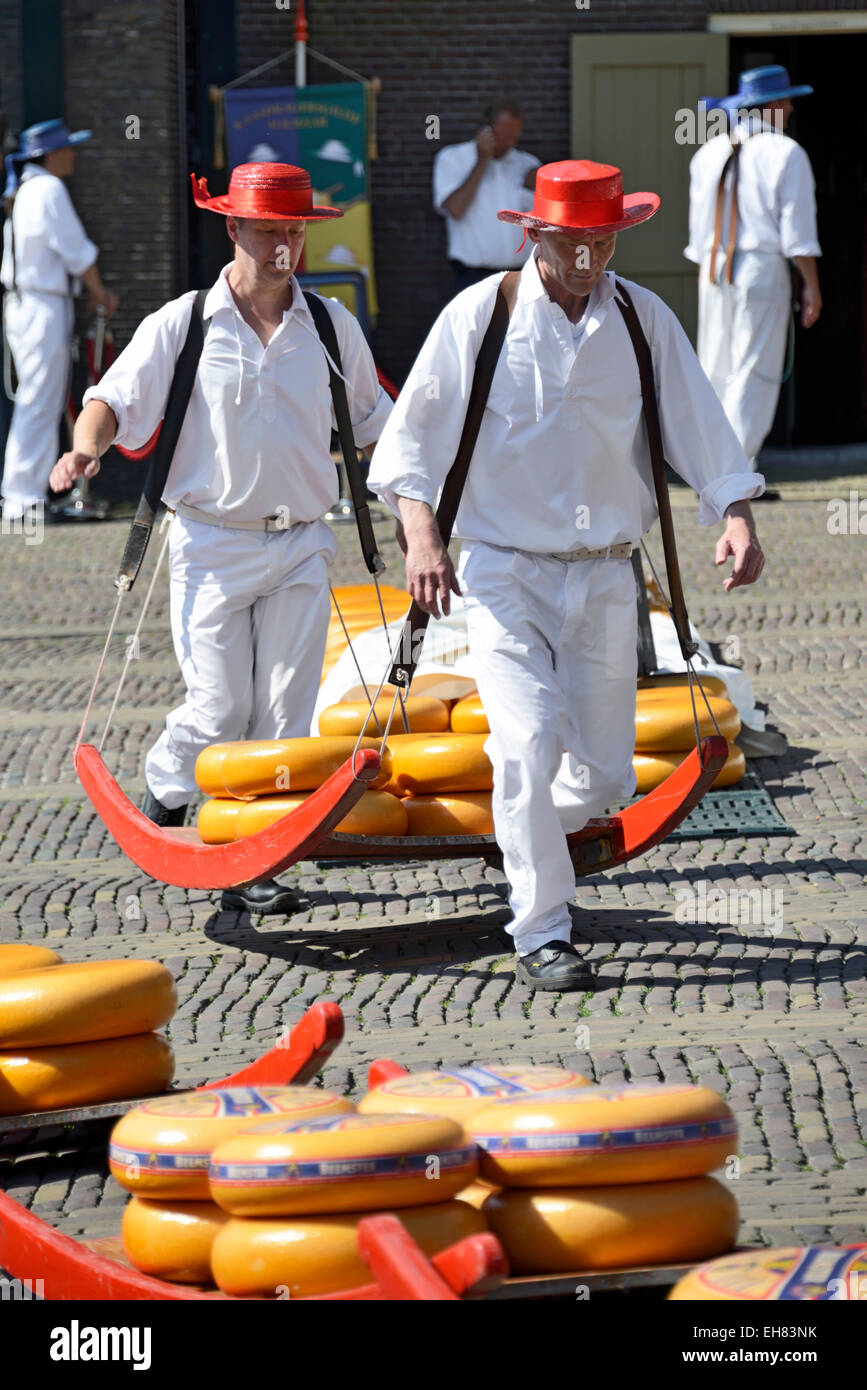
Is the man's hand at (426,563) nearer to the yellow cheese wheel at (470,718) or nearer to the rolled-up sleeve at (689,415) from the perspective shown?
the rolled-up sleeve at (689,415)

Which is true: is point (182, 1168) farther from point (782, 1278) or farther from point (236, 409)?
point (236, 409)

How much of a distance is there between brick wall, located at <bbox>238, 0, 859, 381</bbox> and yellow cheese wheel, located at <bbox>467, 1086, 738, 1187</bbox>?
14.3 meters

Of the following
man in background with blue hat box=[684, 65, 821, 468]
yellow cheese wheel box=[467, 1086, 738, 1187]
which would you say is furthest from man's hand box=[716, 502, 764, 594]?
man in background with blue hat box=[684, 65, 821, 468]

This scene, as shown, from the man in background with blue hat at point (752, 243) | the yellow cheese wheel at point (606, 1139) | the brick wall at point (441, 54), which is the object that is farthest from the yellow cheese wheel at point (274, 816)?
the brick wall at point (441, 54)

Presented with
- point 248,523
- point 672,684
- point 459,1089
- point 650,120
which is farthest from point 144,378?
point 650,120

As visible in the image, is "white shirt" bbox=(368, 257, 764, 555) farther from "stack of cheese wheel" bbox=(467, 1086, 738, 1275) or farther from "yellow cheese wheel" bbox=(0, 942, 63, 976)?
"stack of cheese wheel" bbox=(467, 1086, 738, 1275)

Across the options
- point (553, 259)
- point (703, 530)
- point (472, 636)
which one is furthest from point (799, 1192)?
point (703, 530)

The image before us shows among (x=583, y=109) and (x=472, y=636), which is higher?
(x=583, y=109)

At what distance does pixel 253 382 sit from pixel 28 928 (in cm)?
173

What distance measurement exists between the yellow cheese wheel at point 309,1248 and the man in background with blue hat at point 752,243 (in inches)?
411

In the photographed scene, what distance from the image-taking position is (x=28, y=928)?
5961 millimetres

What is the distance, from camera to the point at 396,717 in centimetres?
677

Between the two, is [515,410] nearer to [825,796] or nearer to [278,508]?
[278,508]
